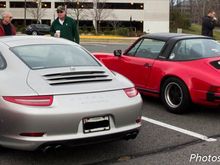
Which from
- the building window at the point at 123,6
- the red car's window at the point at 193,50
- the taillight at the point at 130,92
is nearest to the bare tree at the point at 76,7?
the building window at the point at 123,6

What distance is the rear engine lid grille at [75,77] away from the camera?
4.73 m

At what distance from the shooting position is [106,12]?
6303cm

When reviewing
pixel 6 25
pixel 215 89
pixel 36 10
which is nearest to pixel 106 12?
pixel 36 10

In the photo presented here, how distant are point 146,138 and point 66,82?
62.9 inches

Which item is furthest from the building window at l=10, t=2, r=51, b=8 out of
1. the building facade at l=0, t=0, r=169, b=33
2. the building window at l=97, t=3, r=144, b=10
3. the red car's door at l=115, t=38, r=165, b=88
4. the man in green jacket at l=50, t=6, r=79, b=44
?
the red car's door at l=115, t=38, r=165, b=88

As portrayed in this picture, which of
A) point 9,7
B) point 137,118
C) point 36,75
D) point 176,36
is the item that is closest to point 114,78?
point 137,118

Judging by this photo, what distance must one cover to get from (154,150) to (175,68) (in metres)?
2.24

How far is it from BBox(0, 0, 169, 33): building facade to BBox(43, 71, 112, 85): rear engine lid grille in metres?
55.5

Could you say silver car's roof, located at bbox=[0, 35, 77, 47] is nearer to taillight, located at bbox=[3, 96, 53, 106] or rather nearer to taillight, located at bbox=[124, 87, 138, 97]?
taillight, located at bbox=[3, 96, 53, 106]

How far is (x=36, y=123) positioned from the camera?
434cm

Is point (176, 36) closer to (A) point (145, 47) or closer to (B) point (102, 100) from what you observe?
(A) point (145, 47)

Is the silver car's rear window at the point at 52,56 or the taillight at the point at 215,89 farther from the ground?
the silver car's rear window at the point at 52,56

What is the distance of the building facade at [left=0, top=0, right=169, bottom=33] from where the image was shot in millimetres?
→ 62062

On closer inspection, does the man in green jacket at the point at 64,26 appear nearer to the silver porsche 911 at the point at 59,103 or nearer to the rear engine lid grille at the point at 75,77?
the silver porsche 911 at the point at 59,103
